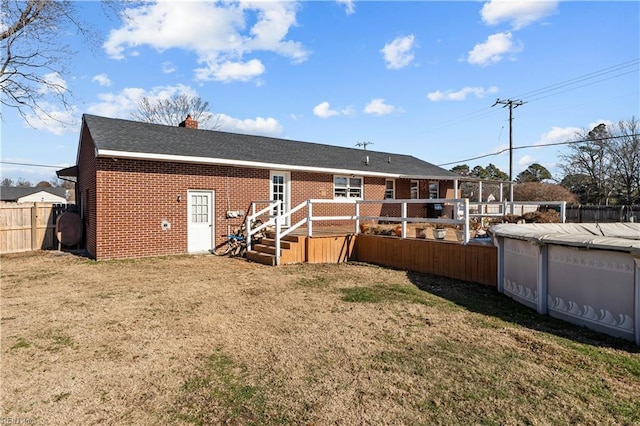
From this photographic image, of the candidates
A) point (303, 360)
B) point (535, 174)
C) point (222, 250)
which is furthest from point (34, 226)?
point (535, 174)

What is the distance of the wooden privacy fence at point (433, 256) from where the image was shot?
7637mm

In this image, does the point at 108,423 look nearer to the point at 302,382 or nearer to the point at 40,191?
the point at 302,382

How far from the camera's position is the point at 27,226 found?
41.1ft

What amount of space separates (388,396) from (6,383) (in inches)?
135

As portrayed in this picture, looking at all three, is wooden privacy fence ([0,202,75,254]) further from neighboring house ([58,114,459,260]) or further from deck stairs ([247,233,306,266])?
deck stairs ([247,233,306,266])

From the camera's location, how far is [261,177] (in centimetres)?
1348

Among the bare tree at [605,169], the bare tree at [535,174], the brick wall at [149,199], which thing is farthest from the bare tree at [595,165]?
the brick wall at [149,199]

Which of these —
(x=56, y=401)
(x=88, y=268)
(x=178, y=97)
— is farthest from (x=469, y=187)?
(x=56, y=401)

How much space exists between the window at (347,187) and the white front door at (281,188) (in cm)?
239

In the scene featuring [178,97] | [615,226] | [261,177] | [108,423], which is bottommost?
[108,423]

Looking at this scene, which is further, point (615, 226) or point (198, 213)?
point (198, 213)

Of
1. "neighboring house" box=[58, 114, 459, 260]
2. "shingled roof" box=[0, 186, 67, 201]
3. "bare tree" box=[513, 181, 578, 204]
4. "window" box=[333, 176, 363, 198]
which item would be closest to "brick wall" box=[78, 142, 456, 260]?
"neighboring house" box=[58, 114, 459, 260]

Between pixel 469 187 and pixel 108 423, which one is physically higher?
pixel 469 187

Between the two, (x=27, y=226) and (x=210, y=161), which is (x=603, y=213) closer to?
(x=210, y=161)
